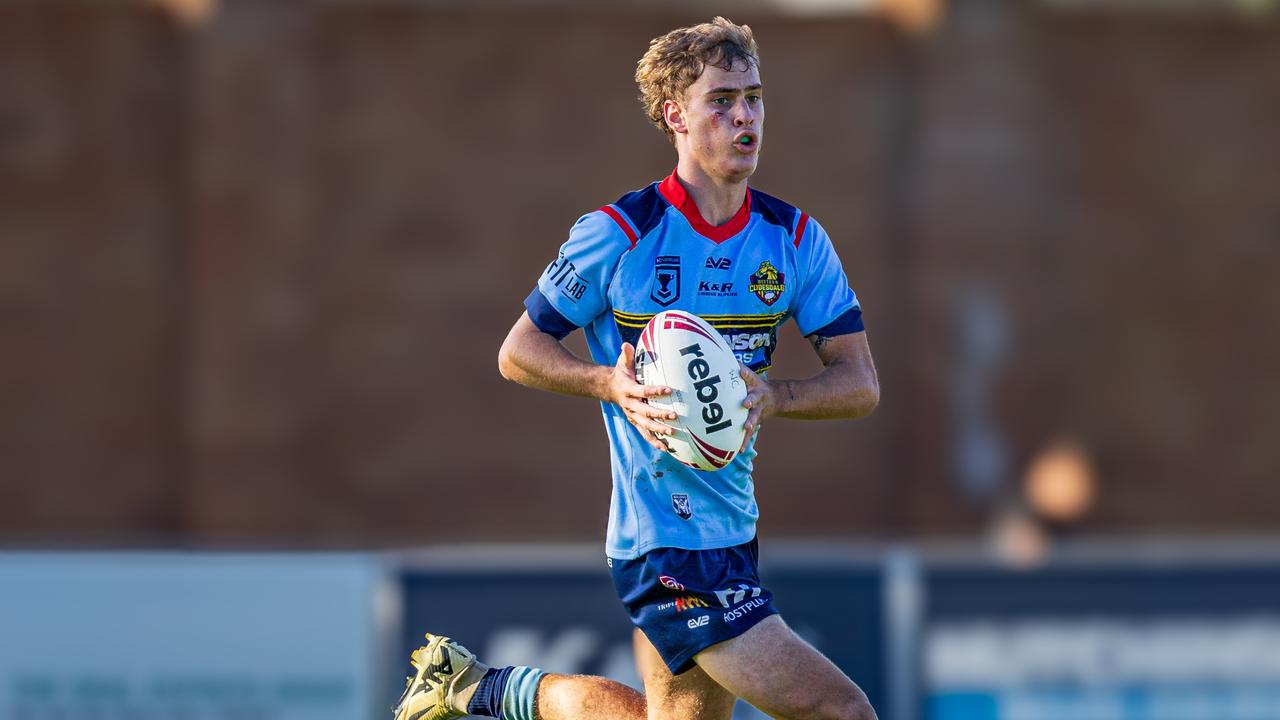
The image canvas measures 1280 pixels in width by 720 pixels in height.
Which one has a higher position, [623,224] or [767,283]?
[623,224]

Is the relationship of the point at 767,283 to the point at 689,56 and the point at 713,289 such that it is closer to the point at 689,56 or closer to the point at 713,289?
the point at 713,289

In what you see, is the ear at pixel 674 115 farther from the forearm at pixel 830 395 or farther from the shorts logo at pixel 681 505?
the shorts logo at pixel 681 505

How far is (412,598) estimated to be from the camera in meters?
8.76

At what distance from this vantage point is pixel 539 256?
47.2 ft

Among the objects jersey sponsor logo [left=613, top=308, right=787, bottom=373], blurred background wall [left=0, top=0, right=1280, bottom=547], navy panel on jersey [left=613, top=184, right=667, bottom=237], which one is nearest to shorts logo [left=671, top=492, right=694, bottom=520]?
jersey sponsor logo [left=613, top=308, right=787, bottom=373]

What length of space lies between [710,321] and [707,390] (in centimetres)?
36

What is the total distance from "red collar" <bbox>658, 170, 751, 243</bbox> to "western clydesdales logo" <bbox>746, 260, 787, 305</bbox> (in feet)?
0.48

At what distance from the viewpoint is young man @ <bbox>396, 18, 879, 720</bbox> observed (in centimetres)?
503

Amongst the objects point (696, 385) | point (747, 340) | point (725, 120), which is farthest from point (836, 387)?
point (725, 120)

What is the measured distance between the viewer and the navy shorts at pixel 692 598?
502 cm

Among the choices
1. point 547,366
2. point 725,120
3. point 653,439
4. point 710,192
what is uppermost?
point 725,120

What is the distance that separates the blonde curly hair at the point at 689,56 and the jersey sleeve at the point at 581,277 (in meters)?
0.43

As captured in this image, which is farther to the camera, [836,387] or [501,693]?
[501,693]

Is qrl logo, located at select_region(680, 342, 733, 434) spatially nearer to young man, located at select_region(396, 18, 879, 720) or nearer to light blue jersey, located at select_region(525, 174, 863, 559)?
A: young man, located at select_region(396, 18, 879, 720)
